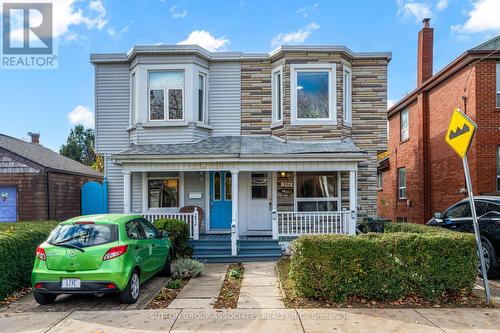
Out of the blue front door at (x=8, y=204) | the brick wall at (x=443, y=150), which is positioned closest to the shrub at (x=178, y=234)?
the blue front door at (x=8, y=204)

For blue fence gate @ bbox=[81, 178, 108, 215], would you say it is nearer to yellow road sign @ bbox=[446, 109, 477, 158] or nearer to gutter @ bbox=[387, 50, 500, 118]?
yellow road sign @ bbox=[446, 109, 477, 158]

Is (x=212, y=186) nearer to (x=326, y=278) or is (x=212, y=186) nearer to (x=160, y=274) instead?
(x=160, y=274)

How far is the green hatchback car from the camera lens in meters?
→ 6.24

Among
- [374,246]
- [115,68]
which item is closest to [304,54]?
[115,68]

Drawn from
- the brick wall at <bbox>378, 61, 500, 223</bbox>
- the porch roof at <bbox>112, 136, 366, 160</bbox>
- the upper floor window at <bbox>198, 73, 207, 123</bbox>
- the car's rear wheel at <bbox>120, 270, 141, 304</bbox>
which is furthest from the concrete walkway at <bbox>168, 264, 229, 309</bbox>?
the brick wall at <bbox>378, 61, 500, 223</bbox>

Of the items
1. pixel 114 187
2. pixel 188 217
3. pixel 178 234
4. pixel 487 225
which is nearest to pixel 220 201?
pixel 188 217

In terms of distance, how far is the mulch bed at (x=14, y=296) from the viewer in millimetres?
6817

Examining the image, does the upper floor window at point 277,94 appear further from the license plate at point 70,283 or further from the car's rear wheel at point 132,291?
the license plate at point 70,283

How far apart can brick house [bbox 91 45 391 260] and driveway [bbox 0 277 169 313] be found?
4.47 m

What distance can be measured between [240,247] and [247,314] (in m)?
4.85

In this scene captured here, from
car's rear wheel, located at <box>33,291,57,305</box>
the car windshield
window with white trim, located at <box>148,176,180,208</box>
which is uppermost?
window with white trim, located at <box>148,176,180,208</box>

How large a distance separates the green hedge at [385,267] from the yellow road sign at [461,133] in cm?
161

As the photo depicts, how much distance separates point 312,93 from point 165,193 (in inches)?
229

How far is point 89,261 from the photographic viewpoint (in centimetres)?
628
